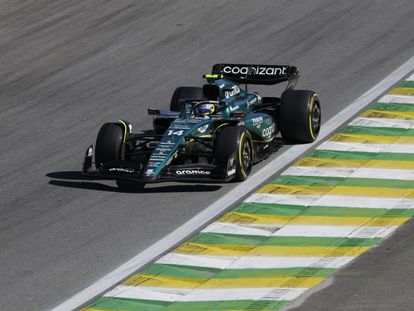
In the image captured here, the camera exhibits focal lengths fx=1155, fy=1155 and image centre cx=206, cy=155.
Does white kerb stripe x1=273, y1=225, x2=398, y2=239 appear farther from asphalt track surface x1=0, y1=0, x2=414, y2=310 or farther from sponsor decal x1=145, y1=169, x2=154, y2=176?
sponsor decal x1=145, y1=169, x2=154, y2=176

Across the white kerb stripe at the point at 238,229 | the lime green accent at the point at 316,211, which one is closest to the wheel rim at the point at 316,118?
the lime green accent at the point at 316,211

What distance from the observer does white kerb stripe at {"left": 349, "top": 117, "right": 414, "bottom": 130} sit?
20.1 meters

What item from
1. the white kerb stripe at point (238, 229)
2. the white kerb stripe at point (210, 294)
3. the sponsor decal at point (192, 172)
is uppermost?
the sponsor decal at point (192, 172)

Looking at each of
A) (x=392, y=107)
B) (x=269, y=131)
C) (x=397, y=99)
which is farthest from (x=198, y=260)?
(x=397, y=99)

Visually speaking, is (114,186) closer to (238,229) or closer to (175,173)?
(175,173)

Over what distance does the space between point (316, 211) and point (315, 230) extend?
749 mm

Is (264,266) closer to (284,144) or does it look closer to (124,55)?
(284,144)

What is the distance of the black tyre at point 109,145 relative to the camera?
706 inches

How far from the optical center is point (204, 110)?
18.4 metres

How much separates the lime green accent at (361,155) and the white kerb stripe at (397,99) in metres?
3.06

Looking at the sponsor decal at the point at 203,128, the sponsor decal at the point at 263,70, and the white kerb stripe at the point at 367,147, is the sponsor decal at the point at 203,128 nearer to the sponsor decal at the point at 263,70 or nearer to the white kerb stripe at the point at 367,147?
the white kerb stripe at the point at 367,147

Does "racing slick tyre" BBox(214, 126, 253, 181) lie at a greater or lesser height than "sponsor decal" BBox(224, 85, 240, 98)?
lesser

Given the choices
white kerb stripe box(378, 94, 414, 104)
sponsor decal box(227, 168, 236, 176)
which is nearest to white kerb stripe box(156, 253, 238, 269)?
sponsor decal box(227, 168, 236, 176)

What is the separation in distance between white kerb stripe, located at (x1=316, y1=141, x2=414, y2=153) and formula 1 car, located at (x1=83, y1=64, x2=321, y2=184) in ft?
1.06
